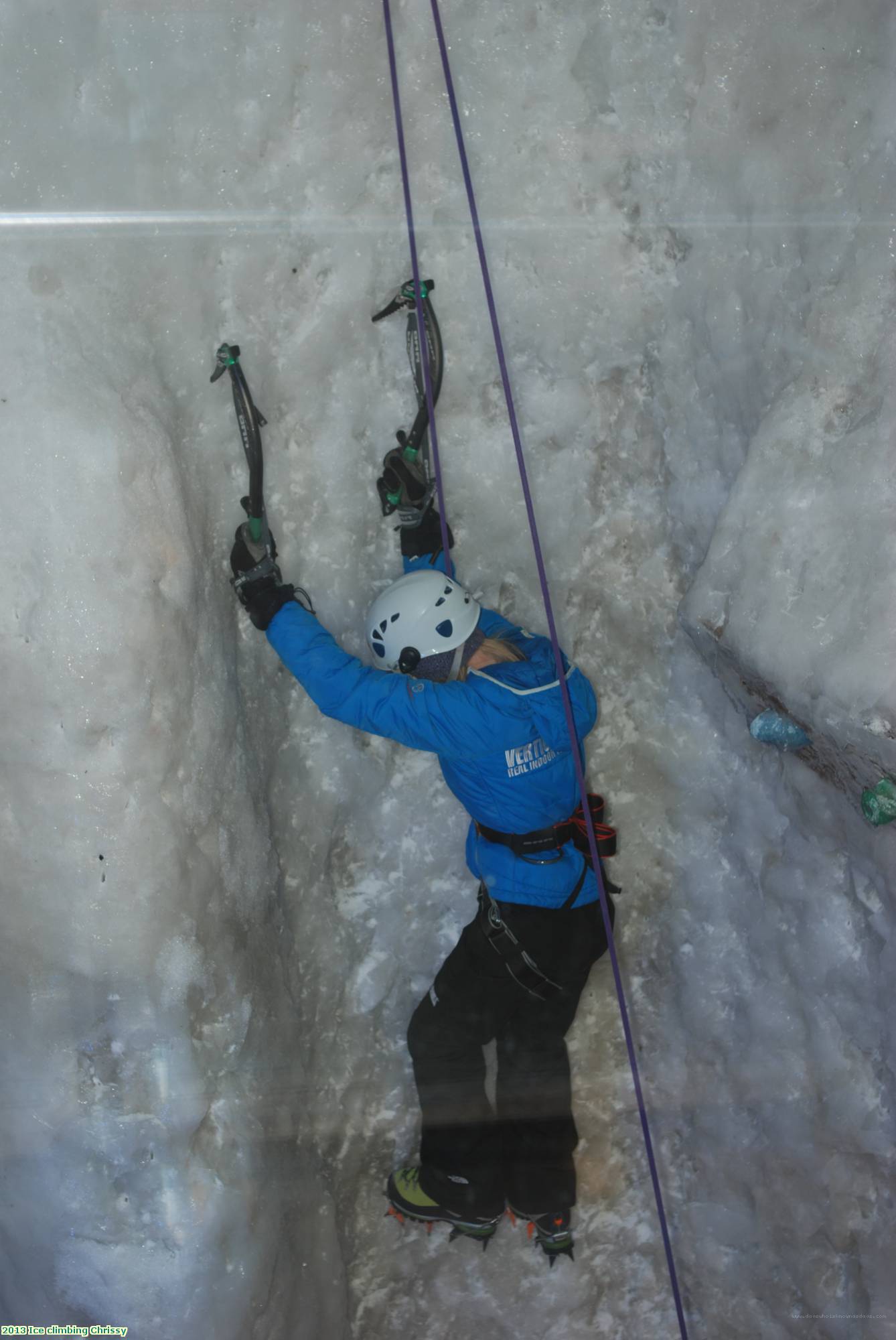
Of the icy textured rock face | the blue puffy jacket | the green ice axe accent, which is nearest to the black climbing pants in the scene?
the blue puffy jacket

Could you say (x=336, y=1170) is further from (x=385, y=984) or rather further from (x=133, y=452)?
(x=133, y=452)

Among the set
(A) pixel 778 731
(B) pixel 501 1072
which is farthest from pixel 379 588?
(B) pixel 501 1072

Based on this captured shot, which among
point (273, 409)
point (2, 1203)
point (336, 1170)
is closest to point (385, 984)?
point (336, 1170)

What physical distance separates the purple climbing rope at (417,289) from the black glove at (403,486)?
0.16 feet

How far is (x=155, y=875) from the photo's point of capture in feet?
9.57

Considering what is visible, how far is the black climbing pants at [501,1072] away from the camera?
11.5 feet

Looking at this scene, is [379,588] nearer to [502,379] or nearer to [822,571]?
[502,379]

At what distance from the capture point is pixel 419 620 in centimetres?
309

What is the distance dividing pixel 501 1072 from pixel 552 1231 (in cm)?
54

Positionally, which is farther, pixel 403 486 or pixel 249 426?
pixel 403 486

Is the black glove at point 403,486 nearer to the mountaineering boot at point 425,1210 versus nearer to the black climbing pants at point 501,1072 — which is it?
the black climbing pants at point 501,1072

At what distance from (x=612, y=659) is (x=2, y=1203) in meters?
2.23

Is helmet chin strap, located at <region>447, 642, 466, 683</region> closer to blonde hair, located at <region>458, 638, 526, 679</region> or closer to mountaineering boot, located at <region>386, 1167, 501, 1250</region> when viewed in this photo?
blonde hair, located at <region>458, 638, 526, 679</region>

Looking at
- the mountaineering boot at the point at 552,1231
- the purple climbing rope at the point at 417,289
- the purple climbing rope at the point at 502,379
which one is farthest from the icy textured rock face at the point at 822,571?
the mountaineering boot at the point at 552,1231
